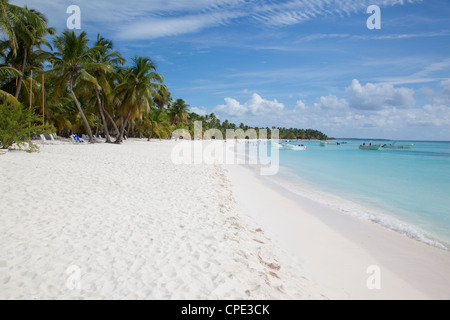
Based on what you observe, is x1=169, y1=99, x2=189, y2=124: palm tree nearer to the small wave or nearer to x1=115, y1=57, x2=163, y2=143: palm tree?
x1=115, y1=57, x2=163, y2=143: palm tree

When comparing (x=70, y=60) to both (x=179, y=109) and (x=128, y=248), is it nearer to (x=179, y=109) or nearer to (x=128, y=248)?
(x=128, y=248)

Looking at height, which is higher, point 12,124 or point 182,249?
point 12,124

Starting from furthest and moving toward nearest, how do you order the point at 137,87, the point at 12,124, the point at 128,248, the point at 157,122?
the point at 157,122, the point at 137,87, the point at 12,124, the point at 128,248

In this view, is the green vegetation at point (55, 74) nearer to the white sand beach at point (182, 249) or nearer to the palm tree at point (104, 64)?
the palm tree at point (104, 64)

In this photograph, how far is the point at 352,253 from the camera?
448cm

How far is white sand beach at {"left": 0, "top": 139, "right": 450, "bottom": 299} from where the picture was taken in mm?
2738

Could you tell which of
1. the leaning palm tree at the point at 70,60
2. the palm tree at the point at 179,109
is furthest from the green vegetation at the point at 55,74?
the palm tree at the point at 179,109

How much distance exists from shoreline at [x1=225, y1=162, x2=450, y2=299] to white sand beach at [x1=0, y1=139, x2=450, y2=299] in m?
0.02

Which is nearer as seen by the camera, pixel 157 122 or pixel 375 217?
pixel 375 217

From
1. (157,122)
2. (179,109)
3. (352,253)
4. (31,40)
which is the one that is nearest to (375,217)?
(352,253)

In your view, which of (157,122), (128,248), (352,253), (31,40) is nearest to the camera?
(128,248)

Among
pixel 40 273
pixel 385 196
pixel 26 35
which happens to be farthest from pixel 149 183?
pixel 26 35

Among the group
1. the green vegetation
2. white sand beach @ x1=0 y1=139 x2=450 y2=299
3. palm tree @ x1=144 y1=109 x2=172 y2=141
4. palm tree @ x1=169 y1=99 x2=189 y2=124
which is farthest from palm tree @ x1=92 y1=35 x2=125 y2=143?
palm tree @ x1=169 y1=99 x2=189 y2=124

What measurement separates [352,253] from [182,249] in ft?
9.77
